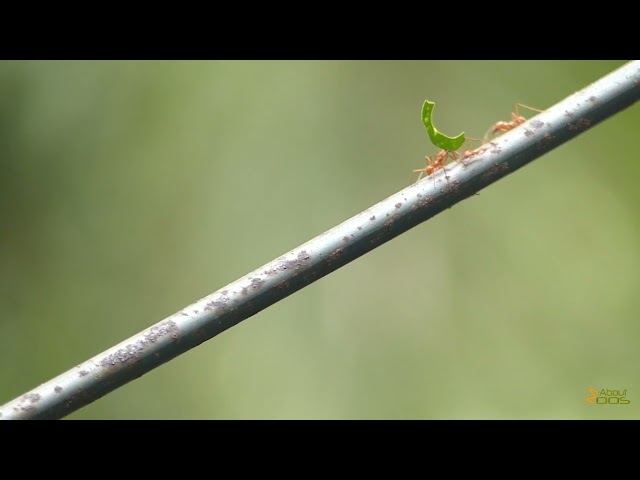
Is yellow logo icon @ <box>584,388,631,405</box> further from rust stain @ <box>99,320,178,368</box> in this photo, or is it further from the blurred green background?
rust stain @ <box>99,320,178,368</box>

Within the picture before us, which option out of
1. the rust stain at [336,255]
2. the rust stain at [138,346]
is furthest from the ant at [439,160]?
the rust stain at [138,346]

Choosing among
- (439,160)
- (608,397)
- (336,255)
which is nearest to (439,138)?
(439,160)

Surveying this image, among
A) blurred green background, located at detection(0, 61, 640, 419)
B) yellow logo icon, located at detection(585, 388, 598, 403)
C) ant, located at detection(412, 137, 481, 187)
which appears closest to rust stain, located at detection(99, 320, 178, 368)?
ant, located at detection(412, 137, 481, 187)

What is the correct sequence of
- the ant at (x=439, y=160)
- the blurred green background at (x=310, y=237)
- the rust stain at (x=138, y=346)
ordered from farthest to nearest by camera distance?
the blurred green background at (x=310, y=237) → the ant at (x=439, y=160) → the rust stain at (x=138, y=346)

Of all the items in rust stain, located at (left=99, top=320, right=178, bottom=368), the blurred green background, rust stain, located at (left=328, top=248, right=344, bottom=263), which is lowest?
rust stain, located at (left=99, top=320, right=178, bottom=368)

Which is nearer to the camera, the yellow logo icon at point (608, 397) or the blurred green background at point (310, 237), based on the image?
the yellow logo icon at point (608, 397)

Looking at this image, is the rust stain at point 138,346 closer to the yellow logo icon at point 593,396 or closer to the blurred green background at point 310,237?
the blurred green background at point 310,237

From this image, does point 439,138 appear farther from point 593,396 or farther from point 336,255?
point 593,396

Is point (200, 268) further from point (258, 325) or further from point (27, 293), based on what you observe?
point (27, 293)

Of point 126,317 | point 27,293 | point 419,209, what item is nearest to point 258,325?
point 126,317
